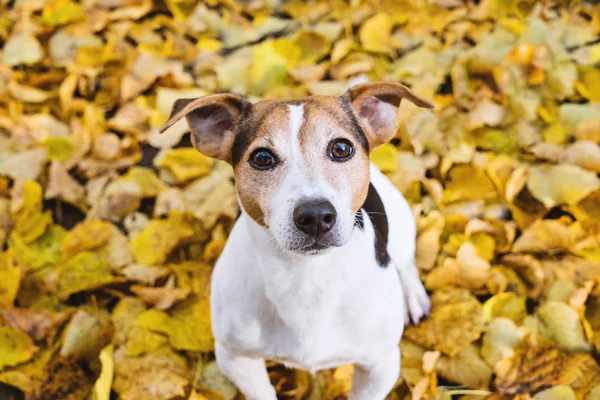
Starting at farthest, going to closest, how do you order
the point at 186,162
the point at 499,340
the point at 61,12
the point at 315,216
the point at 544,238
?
the point at 61,12
the point at 186,162
the point at 544,238
the point at 499,340
the point at 315,216

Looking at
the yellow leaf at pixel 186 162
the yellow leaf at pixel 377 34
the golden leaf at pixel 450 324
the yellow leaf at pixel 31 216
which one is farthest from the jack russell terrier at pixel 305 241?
the yellow leaf at pixel 377 34

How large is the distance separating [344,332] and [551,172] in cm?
168

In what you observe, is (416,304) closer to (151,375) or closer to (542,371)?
(542,371)

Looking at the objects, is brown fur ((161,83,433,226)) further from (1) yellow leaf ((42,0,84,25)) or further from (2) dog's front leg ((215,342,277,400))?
(1) yellow leaf ((42,0,84,25))

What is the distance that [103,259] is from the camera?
9.85 ft

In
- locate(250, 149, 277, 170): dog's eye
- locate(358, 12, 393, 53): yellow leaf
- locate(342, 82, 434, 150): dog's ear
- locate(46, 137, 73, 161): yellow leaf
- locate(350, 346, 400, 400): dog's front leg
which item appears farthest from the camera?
locate(358, 12, 393, 53): yellow leaf

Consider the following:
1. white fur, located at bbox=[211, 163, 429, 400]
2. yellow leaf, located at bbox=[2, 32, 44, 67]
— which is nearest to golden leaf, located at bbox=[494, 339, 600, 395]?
white fur, located at bbox=[211, 163, 429, 400]

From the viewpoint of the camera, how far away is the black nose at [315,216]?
172cm

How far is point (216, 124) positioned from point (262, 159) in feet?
1.08

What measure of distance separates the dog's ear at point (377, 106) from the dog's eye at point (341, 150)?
0.75ft

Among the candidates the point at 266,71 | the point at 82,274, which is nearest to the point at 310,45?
the point at 266,71

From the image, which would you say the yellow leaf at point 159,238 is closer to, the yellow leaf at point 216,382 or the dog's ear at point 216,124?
the yellow leaf at point 216,382

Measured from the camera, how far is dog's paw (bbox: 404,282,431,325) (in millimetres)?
2693

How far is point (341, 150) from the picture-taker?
1964 mm
